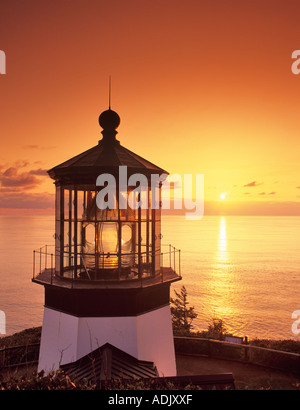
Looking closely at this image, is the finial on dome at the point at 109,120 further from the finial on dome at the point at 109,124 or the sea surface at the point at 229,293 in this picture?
the sea surface at the point at 229,293

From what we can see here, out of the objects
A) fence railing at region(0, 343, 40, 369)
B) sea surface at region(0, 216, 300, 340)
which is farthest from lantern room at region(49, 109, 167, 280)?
sea surface at region(0, 216, 300, 340)

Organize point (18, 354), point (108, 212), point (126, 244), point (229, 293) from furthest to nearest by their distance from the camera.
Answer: point (229, 293) < point (18, 354) < point (126, 244) < point (108, 212)

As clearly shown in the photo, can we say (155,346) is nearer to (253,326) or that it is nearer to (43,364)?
(43,364)

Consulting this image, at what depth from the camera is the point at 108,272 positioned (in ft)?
27.9

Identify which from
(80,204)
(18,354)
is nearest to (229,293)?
(18,354)

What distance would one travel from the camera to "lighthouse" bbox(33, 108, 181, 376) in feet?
27.0

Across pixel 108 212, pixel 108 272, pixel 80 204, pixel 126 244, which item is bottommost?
pixel 108 272

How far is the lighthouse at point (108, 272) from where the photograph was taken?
324 inches

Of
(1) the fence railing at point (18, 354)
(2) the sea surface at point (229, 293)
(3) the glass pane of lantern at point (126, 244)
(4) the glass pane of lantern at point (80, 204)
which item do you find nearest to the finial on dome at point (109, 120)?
(4) the glass pane of lantern at point (80, 204)

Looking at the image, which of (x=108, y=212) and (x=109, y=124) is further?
(x=109, y=124)

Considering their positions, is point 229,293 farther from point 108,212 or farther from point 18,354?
point 108,212

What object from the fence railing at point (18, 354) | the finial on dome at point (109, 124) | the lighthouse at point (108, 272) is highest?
the finial on dome at point (109, 124)

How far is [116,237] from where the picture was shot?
8.28 metres
